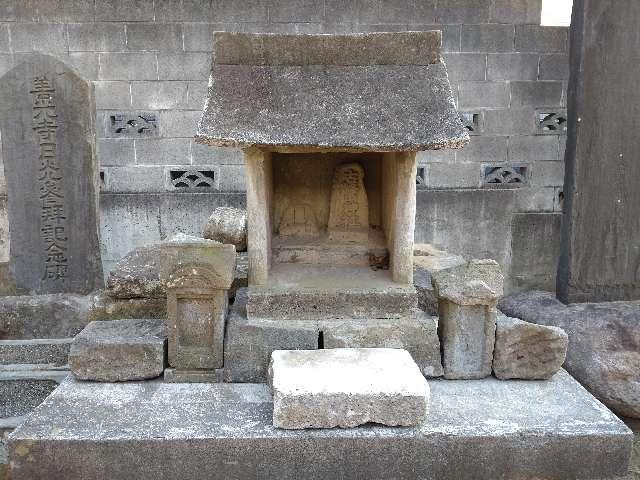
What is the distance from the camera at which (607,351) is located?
14.1 ft

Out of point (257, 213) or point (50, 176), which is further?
point (50, 176)

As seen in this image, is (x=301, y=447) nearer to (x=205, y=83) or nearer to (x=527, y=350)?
(x=527, y=350)

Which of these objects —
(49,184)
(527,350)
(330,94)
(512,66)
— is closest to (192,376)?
(330,94)

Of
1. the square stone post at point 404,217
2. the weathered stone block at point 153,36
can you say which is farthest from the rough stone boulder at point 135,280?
the weathered stone block at point 153,36

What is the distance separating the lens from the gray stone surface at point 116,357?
131 inches

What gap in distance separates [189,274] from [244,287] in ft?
2.87

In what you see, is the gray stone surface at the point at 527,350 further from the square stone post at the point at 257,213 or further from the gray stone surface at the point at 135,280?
the gray stone surface at the point at 135,280

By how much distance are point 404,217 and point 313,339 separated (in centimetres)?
97

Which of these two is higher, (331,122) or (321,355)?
(331,122)

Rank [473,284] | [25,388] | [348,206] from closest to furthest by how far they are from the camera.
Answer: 1. [473,284]
2. [348,206]
3. [25,388]

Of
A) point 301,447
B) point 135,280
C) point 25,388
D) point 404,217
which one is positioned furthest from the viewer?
point 25,388

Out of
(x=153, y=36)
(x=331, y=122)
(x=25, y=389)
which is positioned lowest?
(x=25, y=389)

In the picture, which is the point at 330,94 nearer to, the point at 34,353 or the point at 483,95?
the point at 34,353

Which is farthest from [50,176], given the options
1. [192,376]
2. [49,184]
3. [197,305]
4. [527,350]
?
[527,350]
